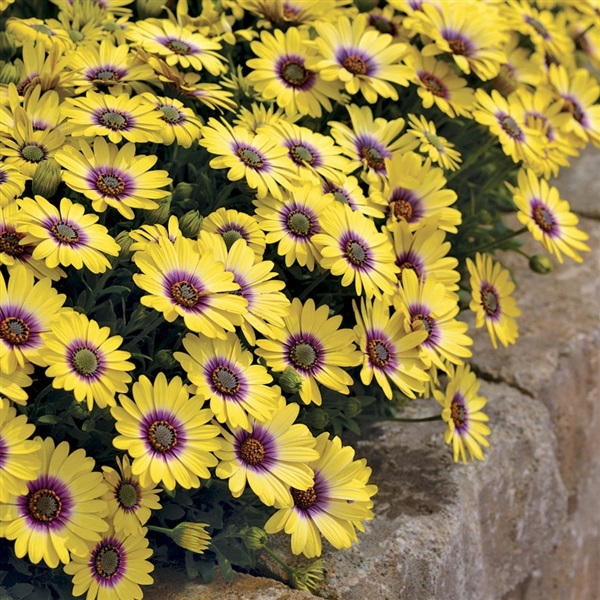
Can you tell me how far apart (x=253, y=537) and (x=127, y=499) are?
209mm

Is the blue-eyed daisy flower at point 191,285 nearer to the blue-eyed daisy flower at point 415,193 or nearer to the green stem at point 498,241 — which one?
the blue-eyed daisy flower at point 415,193

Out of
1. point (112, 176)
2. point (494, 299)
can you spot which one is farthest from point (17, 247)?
point (494, 299)

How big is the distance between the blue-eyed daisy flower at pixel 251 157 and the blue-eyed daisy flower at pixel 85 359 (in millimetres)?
367

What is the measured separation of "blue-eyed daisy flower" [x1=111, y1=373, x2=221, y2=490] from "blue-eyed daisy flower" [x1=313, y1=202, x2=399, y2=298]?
34 cm

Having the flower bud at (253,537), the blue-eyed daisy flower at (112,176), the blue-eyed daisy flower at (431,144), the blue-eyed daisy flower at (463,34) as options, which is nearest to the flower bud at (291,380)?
the flower bud at (253,537)

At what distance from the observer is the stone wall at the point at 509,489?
1.57m

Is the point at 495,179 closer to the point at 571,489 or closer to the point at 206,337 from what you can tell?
the point at 571,489

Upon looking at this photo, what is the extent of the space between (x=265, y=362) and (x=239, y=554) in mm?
301

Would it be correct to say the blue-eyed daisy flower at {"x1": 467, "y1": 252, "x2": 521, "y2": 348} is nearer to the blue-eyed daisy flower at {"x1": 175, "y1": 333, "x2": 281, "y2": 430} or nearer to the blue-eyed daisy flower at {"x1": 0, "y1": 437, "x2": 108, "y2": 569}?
the blue-eyed daisy flower at {"x1": 175, "y1": 333, "x2": 281, "y2": 430}

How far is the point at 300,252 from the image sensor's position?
1545 millimetres

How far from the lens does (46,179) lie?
144 cm

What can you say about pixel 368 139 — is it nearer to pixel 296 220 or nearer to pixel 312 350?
pixel 296 220

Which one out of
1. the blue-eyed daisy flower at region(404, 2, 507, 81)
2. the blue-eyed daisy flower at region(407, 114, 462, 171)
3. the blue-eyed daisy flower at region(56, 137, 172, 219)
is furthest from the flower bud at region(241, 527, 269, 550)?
the blue-eyed daisy flower at region(404, 2, 507, 81)

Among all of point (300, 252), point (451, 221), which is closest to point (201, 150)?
point (300, 252)
